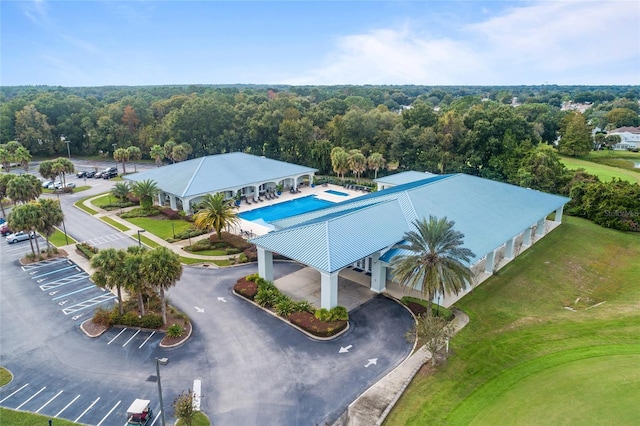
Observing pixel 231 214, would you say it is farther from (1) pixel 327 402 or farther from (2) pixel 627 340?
(2) pixel 627 340

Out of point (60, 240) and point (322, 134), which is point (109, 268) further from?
point (322, 134)

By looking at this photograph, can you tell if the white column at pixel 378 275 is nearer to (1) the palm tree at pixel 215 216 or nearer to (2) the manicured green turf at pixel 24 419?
(1) the palm tree at pixel 215 216

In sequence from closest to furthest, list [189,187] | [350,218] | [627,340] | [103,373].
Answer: [103,373]
[627,340]
[350,218]
[189,187]

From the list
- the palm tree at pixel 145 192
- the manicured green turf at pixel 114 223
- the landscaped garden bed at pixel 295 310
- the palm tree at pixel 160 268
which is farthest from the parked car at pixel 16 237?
the landscaped garden bed at pixel 295 310

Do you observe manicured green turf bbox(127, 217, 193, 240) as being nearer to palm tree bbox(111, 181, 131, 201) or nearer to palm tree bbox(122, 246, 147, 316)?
palm tree bbox(111, 181, 131, 201)

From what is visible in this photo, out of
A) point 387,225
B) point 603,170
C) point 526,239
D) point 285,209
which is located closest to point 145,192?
point 285,209

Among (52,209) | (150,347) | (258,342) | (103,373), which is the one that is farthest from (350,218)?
(52,209)
